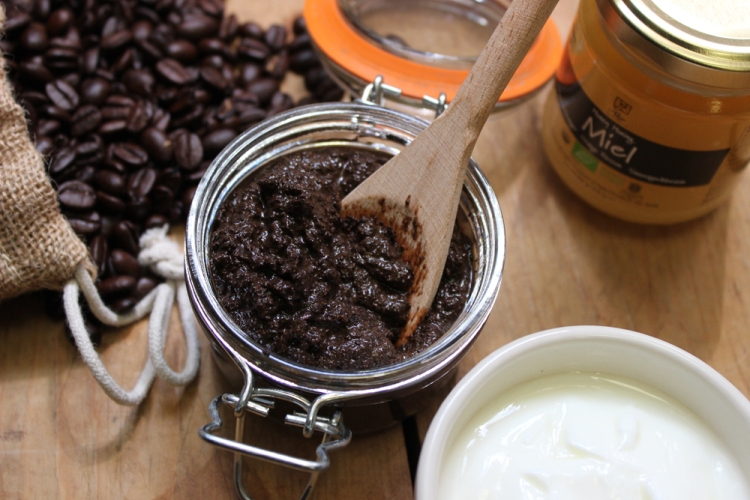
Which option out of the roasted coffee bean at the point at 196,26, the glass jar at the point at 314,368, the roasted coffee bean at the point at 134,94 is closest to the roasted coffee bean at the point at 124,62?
the roasted coffee bean at the point at 134,94

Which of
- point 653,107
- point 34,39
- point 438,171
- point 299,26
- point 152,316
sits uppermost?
point 653,107

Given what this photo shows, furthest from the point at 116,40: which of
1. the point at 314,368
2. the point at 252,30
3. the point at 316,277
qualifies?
the point at 314,368

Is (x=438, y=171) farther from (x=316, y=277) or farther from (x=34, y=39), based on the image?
(x=34, y=39)

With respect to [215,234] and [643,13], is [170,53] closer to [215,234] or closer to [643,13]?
[215,234]

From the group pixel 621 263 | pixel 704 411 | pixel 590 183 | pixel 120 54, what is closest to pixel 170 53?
pixel 120 54

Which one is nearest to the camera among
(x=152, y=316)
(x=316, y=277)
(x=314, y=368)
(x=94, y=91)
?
(x=314, y=368)

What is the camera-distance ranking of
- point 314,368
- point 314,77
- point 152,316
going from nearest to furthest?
point 314,368 → point 152,316 → point 314,77
